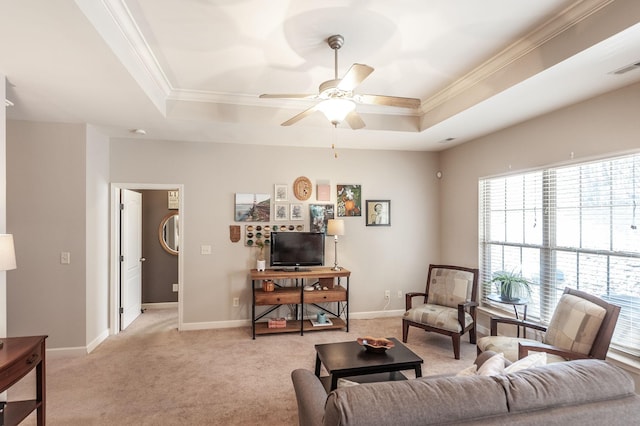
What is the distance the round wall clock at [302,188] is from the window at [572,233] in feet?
7.68

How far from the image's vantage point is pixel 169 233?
5867 millimetres

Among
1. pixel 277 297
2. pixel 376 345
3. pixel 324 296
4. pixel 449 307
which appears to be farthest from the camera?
pixel 324 296

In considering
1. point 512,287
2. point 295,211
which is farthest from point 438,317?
point 295,211

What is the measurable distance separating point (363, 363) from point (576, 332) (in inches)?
63.0

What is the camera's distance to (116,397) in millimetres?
2816

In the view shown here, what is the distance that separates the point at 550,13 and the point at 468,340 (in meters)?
3.45

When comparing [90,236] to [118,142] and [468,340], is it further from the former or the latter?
[468,340]

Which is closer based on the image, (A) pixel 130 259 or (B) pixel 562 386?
(B) pixel 562 386

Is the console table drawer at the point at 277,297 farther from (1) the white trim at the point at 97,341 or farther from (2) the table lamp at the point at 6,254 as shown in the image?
(2) the table lamp at the point at 6,254

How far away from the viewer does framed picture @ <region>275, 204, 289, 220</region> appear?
4.73m

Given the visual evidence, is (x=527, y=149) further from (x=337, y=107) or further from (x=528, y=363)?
(x=528, y=363)

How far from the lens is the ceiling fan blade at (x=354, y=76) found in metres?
1.94

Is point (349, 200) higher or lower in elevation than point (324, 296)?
higher

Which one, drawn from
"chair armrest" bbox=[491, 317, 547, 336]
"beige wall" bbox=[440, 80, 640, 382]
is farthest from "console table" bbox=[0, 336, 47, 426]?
"beige wall" bbox=[440, 80, 640, 382]
